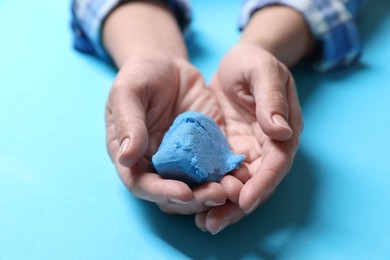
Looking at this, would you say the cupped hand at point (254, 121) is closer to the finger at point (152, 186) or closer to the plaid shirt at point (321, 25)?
the finger at point (152, 186)

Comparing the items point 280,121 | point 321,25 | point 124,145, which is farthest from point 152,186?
point 321,25

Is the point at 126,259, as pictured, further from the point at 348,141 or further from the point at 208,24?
the point at 208,24

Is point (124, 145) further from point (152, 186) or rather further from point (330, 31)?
point (330, 31)

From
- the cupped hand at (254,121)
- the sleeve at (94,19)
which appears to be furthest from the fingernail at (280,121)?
the sleeve at (94,19)

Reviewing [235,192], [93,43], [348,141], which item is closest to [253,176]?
[235,192]

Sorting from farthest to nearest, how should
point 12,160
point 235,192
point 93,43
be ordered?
1. point 93,43
2. point 12,160
3. point 235,192
